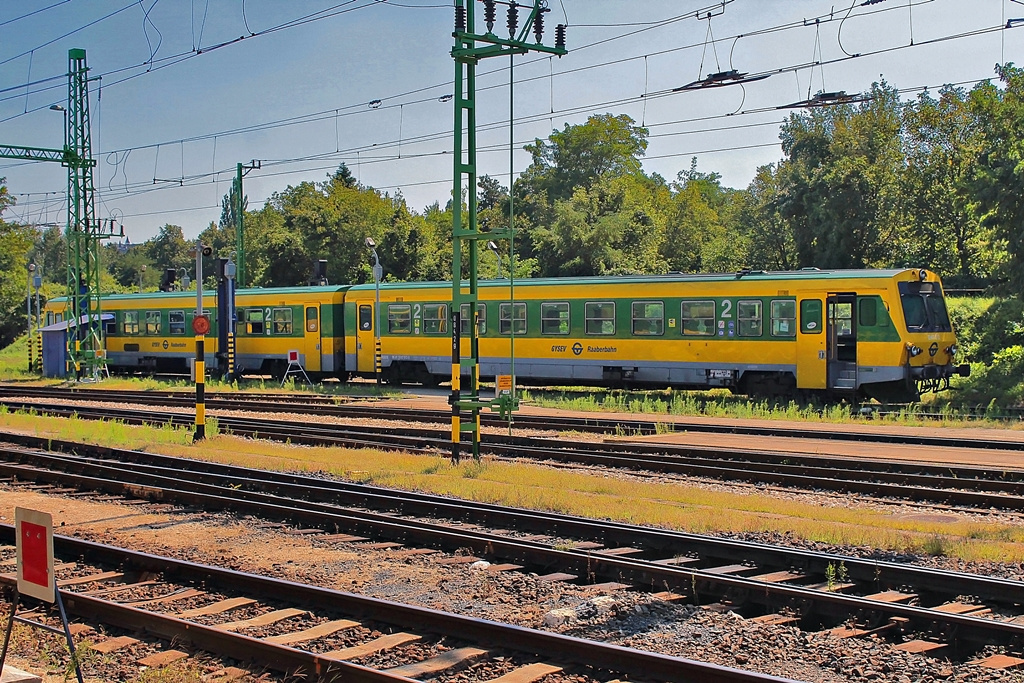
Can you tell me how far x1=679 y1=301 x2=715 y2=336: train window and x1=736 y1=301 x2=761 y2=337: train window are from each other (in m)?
0.76

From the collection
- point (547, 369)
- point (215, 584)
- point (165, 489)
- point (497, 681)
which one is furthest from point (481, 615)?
point (547, 369)

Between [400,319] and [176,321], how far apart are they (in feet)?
37.1

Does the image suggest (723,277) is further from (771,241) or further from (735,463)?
(771,241)

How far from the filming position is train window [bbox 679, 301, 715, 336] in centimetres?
2618

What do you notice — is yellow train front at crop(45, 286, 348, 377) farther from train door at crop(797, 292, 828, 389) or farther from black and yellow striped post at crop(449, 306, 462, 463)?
black and yellow striped post at crop(449, 306, 462, 463)

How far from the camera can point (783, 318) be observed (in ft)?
81.8

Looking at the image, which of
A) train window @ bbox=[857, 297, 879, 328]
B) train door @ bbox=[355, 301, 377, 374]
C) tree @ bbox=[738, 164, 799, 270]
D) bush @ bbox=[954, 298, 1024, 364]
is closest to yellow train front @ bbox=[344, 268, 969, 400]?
train window @ bbox=[857, 297, 879, 328]

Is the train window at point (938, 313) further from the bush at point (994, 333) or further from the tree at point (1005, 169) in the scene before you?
the bush at point (994, 333)

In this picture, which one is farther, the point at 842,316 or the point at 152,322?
the point at 152,322

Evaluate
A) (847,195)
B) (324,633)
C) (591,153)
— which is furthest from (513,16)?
(591,153)

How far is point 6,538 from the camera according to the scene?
1093cm

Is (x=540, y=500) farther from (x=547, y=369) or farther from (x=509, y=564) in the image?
(x=547, y=369)

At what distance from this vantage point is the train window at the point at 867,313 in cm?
2370

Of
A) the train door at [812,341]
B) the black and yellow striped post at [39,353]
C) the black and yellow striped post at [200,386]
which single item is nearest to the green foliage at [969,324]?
the train door at [812,341]
